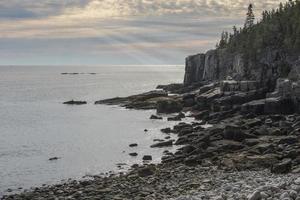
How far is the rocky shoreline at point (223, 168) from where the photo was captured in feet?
84.5

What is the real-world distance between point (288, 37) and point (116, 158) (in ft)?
195

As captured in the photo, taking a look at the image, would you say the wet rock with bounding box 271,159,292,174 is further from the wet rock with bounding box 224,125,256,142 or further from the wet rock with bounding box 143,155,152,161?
the wet rock with bounding box 143,155,152,161

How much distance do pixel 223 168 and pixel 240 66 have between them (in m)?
80.6

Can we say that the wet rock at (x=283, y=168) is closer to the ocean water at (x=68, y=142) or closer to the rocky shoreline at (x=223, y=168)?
the rocky shoreline at (x=223, y=168)

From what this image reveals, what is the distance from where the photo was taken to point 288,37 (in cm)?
9762

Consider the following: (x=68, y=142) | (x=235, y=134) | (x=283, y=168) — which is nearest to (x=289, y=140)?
(x=235, y=134)

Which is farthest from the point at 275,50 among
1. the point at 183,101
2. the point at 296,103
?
the point at 296,103

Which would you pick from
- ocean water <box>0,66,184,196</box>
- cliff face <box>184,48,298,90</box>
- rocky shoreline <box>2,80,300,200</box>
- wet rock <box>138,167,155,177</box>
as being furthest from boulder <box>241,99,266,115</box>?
wet rock <box>138,167,155,177</box>

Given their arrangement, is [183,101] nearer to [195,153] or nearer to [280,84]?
[280,84]

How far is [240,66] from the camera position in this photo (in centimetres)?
11394

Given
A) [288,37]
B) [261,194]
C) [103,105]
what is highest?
[288,37]

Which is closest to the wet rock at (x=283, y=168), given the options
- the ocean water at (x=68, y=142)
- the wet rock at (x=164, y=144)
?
the ocean water at (x=68, y=142)

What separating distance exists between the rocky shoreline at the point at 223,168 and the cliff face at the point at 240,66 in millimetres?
19130

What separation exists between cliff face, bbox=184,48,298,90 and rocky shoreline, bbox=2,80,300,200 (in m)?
19.1
